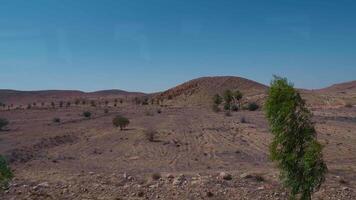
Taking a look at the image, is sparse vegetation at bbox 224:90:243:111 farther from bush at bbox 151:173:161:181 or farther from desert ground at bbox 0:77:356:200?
bush at bbox 151:173:161:181

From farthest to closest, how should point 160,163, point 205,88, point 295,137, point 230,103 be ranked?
point 205,88, point 230,103, point 160,163, point 295,137

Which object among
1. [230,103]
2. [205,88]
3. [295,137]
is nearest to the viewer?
[295,137]

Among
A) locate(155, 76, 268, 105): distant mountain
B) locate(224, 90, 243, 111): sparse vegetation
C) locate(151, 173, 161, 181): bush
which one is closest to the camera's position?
locate(151, 173, 161, 181): bush

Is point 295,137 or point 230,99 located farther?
point 230,99

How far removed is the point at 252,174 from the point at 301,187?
275 inches

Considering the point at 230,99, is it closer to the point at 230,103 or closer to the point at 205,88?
the point at 230,103

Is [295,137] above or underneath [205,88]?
underneath

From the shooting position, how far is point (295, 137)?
15.8m

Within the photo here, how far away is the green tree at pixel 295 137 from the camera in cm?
1556

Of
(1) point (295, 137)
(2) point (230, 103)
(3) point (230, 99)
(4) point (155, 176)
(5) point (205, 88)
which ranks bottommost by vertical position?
(4) point (155, 176)

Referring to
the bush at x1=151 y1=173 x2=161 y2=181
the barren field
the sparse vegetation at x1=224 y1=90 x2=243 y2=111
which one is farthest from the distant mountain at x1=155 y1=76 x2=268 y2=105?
the bush at x1=151 y1=173 x2=161 y2=181

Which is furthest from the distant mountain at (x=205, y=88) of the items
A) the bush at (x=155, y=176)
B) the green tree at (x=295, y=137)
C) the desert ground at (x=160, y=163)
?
the green tree at (x=295, y=137)

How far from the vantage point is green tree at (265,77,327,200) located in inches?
613

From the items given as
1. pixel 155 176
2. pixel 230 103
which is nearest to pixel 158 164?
pixel 155 176
